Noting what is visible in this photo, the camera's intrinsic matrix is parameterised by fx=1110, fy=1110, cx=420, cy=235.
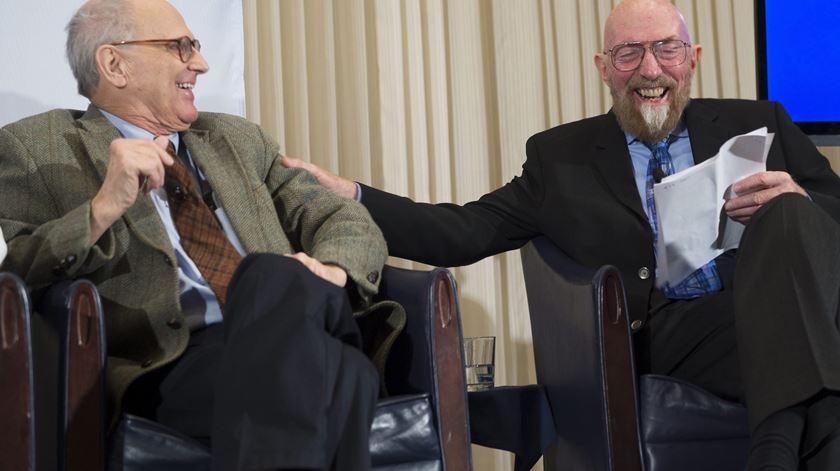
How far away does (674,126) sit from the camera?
284cm

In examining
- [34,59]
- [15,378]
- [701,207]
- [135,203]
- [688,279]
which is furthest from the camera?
[34,59]

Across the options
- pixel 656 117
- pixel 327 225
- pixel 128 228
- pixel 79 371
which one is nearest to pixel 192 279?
pixel 128 228

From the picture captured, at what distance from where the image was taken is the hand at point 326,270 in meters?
2.08

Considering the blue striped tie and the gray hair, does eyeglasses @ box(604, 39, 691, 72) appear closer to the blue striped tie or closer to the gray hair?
the blue striped tie

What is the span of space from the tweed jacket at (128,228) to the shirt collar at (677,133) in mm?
835

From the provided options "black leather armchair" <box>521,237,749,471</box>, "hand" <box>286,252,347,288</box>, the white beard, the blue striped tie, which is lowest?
"black leather armchair" <box>521,237,749,471</box>

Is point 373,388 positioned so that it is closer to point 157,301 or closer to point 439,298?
point 439,298

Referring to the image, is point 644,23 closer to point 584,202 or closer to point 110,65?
point 584,202

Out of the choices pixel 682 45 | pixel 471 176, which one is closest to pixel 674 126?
pixel 682 45

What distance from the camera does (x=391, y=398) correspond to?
2.08m

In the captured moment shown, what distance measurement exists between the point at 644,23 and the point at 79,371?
5.60 ft

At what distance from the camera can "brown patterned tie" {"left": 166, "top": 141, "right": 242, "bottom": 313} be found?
2.25 m

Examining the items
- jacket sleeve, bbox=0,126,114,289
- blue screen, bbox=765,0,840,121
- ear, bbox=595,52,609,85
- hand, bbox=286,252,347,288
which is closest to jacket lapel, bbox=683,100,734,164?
ear, bbox=595,52,609,85

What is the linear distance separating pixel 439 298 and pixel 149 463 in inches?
24.6
